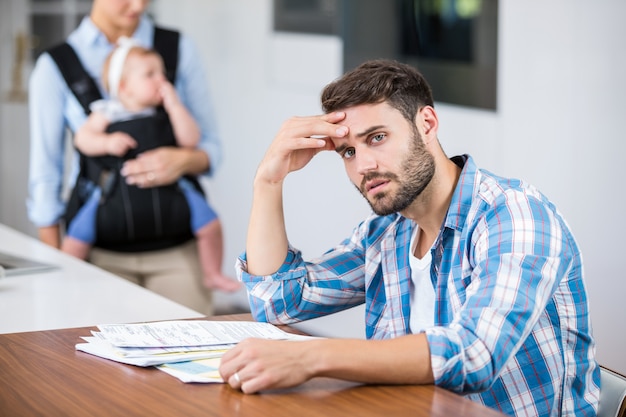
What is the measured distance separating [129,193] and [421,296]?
1.61m

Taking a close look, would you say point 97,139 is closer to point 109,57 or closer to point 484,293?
point 109,57

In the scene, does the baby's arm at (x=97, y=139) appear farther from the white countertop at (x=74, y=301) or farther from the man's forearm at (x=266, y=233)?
the man's forearm at (x=266, y=233)

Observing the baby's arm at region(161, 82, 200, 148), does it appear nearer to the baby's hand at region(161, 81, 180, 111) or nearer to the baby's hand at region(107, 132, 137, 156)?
the baby's hand at region(161, 81, 180, 111)

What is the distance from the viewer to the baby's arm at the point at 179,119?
3.37 metres

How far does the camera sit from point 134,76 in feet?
10.8

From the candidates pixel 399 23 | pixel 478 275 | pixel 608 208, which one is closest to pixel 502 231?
pixel 478 275

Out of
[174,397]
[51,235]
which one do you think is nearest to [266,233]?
[174,397]

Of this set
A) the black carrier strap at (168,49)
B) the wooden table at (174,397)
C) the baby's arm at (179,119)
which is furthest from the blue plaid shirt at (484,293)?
the black carrier strap at (168,49)

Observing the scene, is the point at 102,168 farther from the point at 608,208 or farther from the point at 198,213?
the point at 608,208

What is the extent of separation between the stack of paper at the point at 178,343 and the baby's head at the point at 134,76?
1.55m

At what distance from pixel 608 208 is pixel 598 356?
53 cm

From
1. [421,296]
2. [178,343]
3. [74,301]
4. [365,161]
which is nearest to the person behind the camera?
[178,343]

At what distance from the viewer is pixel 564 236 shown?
169 cm

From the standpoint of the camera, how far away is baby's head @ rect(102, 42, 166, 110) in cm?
329
